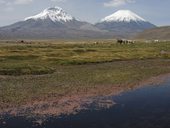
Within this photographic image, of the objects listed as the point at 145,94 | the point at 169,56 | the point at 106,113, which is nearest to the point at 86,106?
the point at 106,113

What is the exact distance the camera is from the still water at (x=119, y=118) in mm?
35594

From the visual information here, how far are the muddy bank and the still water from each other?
1688 mm

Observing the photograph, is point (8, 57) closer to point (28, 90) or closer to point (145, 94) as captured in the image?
point (28, 90)

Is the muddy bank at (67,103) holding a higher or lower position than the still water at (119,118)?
higher

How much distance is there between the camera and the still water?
3559cm

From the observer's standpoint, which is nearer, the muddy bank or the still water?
the still water

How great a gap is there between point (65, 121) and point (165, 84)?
30605 mm

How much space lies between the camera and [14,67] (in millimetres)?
79375

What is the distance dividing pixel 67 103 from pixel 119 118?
A: 10129 mm

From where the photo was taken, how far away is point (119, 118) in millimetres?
38094

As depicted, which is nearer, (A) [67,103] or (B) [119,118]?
(B) [119,118]

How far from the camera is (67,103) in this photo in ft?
152

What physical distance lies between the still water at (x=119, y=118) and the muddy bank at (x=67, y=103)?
66.5 inches

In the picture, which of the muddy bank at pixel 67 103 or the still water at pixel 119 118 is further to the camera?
the muddy bank at pixel 67 103
